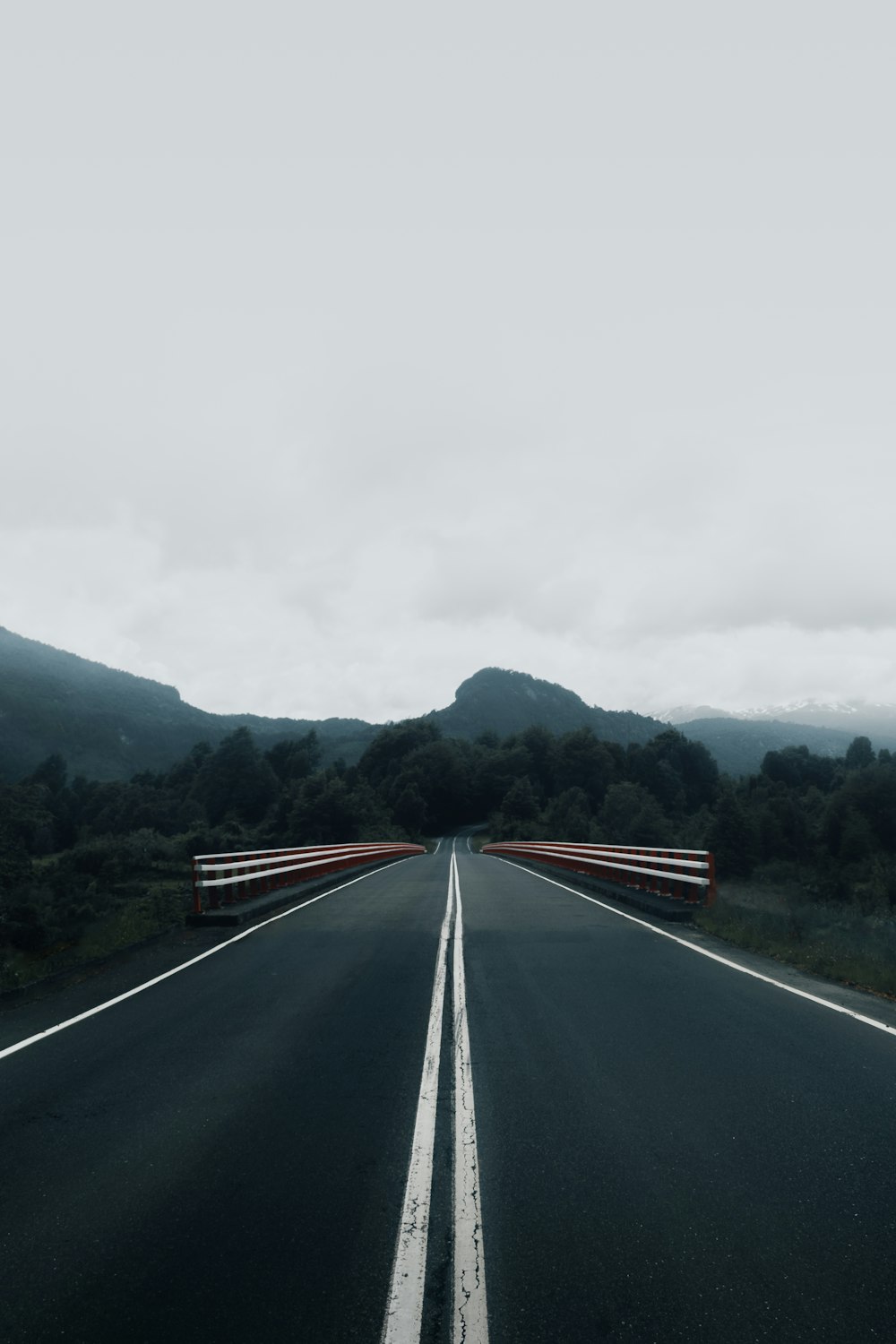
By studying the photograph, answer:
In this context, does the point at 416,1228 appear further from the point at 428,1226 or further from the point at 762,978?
the point at 762,978

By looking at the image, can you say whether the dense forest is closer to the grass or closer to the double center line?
the double center line

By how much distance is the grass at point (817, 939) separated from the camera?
28.3 ft

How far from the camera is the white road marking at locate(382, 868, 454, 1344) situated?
9.00 feet

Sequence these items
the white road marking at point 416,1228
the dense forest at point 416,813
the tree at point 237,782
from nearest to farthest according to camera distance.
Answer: the white road marking at point 416,1228, the dense forest at point 416,813, the tree at point 237,782

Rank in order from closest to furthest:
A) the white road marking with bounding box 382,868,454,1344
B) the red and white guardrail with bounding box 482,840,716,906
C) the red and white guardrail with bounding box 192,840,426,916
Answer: the white road marking with bounding box 382,868,454,1344 → the red and white guardrail with bounding box 482,840,716,906 → the red and white guardrail with bounding box 192,840,426,916

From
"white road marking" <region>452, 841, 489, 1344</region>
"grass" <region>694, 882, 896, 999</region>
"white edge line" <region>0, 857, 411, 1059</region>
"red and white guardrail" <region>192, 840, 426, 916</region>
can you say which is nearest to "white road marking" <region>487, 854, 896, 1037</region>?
"grass" <region>694, 882, 896, 999</region>

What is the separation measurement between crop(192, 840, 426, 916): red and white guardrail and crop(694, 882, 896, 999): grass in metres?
9.01

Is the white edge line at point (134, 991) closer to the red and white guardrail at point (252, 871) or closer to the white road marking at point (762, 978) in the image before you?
the red and white guardrail at point (252, 871)

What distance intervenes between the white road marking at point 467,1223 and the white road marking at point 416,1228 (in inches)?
5.7

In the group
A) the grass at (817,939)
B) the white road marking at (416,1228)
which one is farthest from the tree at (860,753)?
the white road marking at (416,1228)

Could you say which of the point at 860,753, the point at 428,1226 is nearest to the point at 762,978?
the point at 428,1226

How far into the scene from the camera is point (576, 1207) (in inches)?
139

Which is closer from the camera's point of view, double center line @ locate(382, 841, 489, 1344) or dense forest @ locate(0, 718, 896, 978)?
double center line @ locate(382, 841, 489, 1344)

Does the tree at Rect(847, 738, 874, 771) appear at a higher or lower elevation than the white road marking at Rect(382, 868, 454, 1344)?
higher
